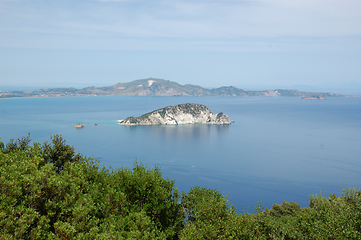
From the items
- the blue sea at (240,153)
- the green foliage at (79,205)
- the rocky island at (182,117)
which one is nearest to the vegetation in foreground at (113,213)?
the green foliage at (79,205)

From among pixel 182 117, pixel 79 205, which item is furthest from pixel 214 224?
pixel 182 117

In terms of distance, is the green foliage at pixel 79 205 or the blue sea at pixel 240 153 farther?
the blue sea at pixel 240 153

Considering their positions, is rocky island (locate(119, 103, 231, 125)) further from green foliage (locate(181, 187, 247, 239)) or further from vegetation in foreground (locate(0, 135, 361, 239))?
green foliage (locate(181, 187, 247, 239))

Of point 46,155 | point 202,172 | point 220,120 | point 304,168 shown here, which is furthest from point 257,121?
point 46,155

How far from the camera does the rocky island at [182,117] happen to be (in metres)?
188

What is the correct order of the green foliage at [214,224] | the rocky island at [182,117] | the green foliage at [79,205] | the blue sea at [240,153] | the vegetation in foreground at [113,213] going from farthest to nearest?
1. the rocky island at [182,117]
2. the blue sea at [240,153]
3. the green foliage at [214,224]
4. the vegetation in foreground at [113,213]
5. the green foliage at [79,205]

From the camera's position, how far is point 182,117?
196500 millimetres

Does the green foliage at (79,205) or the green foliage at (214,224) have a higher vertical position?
the green foliage at (79,205)

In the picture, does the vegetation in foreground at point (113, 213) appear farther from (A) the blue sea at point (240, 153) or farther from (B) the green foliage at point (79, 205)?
(A) the blue sea at point (240, 153)

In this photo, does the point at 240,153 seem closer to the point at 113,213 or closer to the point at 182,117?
the point at 182,117

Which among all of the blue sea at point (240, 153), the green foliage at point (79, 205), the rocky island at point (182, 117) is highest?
the green foliage at point (79, 205)

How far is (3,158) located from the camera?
1823 cm

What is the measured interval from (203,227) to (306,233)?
260 inches

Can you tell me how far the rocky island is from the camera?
188250 millimetres
